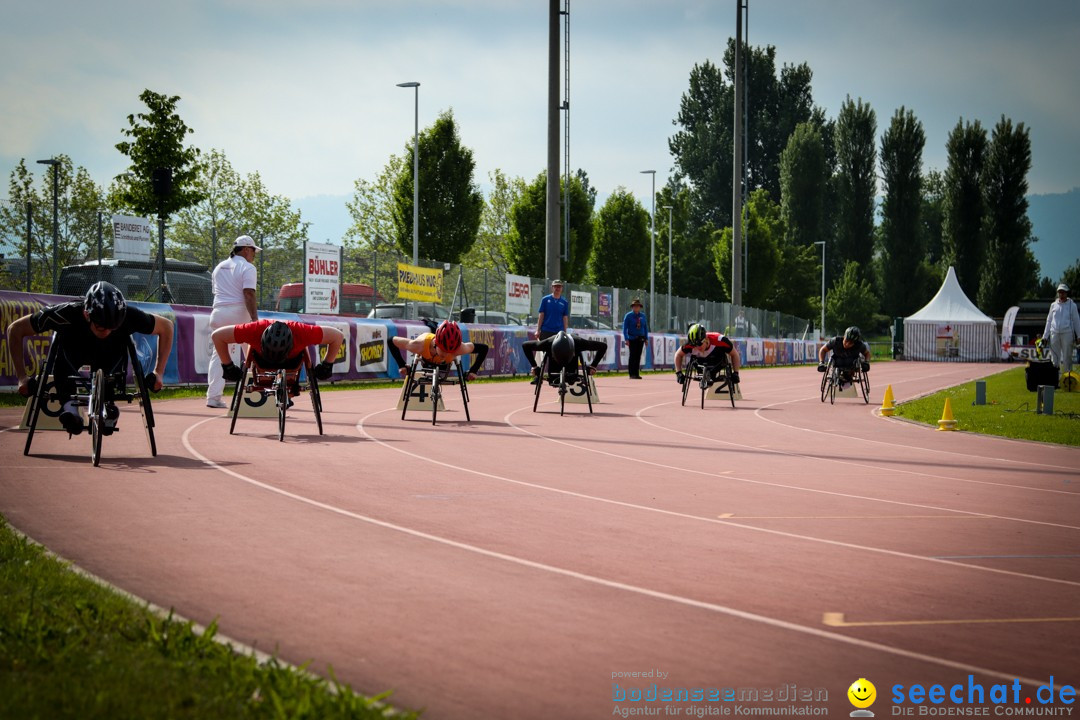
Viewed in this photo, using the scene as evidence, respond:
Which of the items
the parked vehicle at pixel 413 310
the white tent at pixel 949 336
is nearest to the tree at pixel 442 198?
the parked vehicle at pixel 413 310

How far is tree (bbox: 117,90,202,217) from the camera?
30719 mm

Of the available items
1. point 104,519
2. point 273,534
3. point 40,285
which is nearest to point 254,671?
point 273,534

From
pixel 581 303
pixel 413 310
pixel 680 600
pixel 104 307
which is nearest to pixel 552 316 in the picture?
pixel 413 310

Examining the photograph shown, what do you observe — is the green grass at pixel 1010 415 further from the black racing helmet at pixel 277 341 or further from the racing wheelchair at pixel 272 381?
the black racing helmet at pixel 277 341

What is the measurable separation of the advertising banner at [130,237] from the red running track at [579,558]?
34.1 ft

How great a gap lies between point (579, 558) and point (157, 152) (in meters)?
27.1

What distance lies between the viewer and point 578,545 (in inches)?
277

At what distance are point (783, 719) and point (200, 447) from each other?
8.85m

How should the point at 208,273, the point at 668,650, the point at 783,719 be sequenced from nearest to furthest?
1. the point at 783,719
2. the point at 668,650
3. the point at 208,273

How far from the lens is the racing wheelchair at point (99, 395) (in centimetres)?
1001

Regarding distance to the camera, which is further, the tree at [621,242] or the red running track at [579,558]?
the tree at [621,242]

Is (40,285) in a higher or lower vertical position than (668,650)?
higher

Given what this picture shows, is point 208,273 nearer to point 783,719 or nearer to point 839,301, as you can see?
point 783,719

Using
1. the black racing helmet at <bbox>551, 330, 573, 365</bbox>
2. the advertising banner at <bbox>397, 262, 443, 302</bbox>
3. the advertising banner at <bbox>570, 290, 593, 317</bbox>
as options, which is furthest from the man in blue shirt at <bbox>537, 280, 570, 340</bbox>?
the advertising banner at <bbox>570, 290, 593, 317</bbox>
